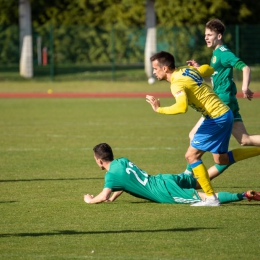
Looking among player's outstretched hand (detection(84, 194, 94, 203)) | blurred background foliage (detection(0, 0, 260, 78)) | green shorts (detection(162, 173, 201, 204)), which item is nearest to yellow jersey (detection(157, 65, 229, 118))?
green shorts (detection(162, 173, 201, 204))

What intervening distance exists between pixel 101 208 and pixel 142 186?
55cm

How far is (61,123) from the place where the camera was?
1906 cm

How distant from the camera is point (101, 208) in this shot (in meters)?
8.51

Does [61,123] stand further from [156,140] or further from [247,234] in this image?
[247,234]

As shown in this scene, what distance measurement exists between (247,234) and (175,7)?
123 ft

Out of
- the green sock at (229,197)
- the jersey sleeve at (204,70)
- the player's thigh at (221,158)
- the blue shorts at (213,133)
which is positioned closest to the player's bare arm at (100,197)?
the blue shorts at (213,133)

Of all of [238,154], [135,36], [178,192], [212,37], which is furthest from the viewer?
[135,36]

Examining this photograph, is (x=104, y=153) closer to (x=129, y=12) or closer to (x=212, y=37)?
(x=212, y=37)

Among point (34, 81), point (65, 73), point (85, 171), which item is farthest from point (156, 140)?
point (65, 73)

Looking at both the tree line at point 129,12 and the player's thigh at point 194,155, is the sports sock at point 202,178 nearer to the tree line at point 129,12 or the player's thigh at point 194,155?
the player's thigh at point 194,155

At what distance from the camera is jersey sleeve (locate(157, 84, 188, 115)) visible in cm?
782

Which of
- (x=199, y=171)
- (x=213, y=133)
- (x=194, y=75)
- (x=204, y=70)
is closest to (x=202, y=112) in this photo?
(x=213, y=133)

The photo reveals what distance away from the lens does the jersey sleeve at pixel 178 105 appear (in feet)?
25.6

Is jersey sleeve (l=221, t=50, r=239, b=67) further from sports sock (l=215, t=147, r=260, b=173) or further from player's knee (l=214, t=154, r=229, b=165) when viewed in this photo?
player's knee (l=214, t=154, r=229, b=165)
